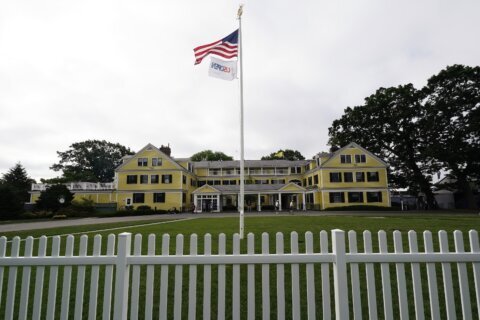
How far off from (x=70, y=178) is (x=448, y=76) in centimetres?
6522

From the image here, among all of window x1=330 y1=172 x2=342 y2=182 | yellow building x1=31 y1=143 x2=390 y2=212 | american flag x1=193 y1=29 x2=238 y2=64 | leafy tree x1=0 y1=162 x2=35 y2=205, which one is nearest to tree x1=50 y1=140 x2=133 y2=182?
leafy tree x1=0 y1=162 x2=35 y2=205

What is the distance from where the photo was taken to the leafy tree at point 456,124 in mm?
34344

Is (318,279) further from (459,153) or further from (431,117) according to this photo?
(431,117)

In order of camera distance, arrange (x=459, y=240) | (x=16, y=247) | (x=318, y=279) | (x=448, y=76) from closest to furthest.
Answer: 1. (x=459, y=240)
2. (x=16, y=247)
3. (x=318, y=279)
4. (x=448, y=76)

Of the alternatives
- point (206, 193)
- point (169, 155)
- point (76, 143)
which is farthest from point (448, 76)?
point (76, 143)

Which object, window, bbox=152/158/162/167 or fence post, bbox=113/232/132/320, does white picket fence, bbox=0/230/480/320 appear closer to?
fence post, bbox=113/232/132/320

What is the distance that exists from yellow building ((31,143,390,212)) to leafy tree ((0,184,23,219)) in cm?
999

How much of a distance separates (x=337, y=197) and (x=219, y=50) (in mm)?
33242

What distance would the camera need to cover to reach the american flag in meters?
9.66

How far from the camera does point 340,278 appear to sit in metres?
2.95

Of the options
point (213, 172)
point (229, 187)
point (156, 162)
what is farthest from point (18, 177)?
point (229, 187)

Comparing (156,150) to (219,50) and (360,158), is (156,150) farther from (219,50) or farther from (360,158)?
(219,50)

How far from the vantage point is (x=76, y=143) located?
70.6m

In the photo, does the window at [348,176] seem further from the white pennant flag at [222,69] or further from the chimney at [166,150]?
the white pennant flag at [222,69]
